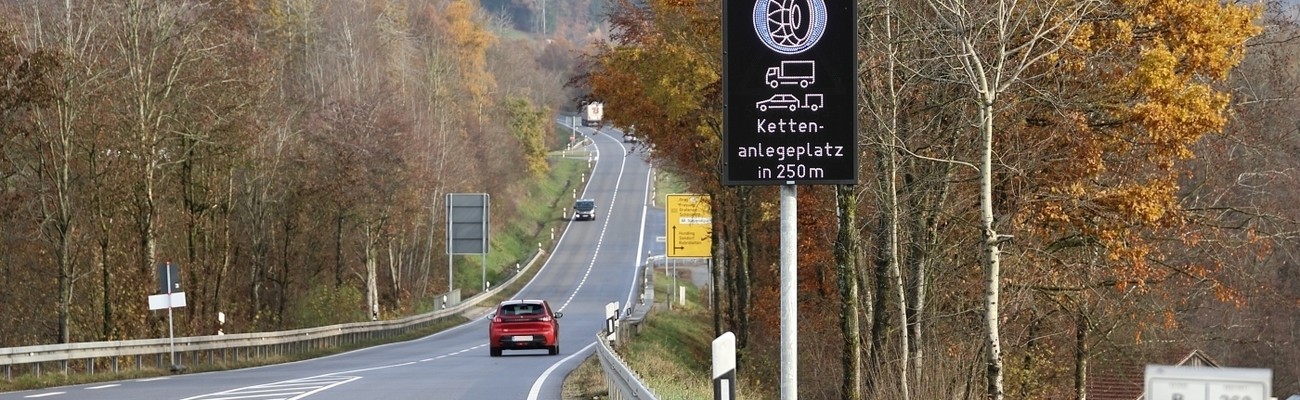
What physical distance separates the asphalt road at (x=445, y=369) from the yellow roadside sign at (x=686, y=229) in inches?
109

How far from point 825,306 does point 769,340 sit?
8.33m

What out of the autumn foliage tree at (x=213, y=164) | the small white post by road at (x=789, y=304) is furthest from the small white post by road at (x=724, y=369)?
the autumn foliage tree at (x=213, y=164)

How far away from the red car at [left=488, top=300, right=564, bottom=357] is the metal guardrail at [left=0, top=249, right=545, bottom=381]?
543 centimetres

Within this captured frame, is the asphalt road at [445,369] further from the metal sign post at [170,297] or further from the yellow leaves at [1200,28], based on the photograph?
the yellow leaves at [1200,28]

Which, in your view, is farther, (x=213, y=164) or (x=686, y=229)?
(x=686, y=229)

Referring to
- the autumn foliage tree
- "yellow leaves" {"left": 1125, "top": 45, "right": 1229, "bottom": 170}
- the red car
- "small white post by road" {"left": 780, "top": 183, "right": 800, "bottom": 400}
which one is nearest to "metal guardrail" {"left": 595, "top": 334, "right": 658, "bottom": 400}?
"small white post by road" {"left": 780, "top": 183, "right": 800, "bottom": 400}

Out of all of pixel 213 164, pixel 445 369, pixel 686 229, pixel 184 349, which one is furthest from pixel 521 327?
pixel 686 229

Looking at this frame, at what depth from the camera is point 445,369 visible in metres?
29.8

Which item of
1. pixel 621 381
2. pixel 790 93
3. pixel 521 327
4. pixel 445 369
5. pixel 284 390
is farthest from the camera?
pixel 521 327

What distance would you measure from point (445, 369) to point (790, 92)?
686 inches

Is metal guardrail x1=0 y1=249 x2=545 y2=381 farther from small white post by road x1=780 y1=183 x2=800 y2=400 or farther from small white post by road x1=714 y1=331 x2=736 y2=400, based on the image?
small white post by road x1=714 y1=331 x2=736 y2=400

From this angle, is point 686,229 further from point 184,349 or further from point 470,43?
point 470,43

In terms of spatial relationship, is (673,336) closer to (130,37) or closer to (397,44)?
(130,37)

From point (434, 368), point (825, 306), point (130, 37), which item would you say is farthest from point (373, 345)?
point (434, 368)
